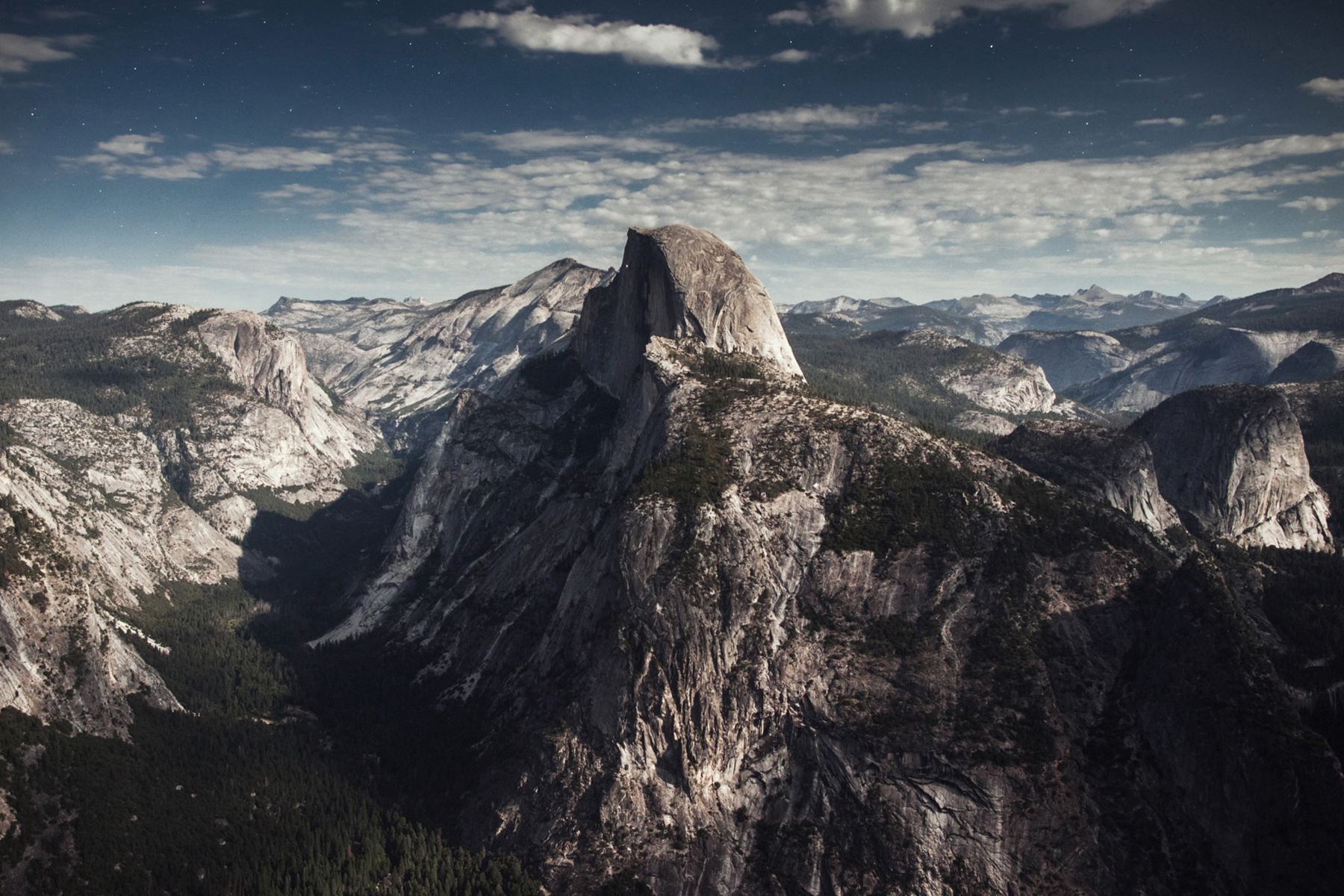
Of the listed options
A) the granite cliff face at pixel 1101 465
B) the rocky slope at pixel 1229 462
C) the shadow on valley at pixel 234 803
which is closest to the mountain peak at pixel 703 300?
the granite cliff face at pixel 1101 465

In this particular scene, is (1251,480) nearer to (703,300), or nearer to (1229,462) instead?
(1229,462)

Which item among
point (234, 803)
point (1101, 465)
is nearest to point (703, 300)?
point (1101, 465)


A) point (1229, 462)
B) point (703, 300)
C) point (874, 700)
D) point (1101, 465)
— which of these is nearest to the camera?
point (874, 700)

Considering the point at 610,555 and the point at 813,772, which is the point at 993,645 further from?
the point at 610,555

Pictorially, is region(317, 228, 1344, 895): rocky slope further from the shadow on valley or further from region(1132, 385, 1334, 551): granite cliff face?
region(1132, 385, 1334, 551): granite cliff face

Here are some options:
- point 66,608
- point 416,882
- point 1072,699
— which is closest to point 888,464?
point 1072,699

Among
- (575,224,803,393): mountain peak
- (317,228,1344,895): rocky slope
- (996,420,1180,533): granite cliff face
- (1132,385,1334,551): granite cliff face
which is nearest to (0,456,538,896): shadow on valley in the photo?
(317,228,1344,895): rocky slope
